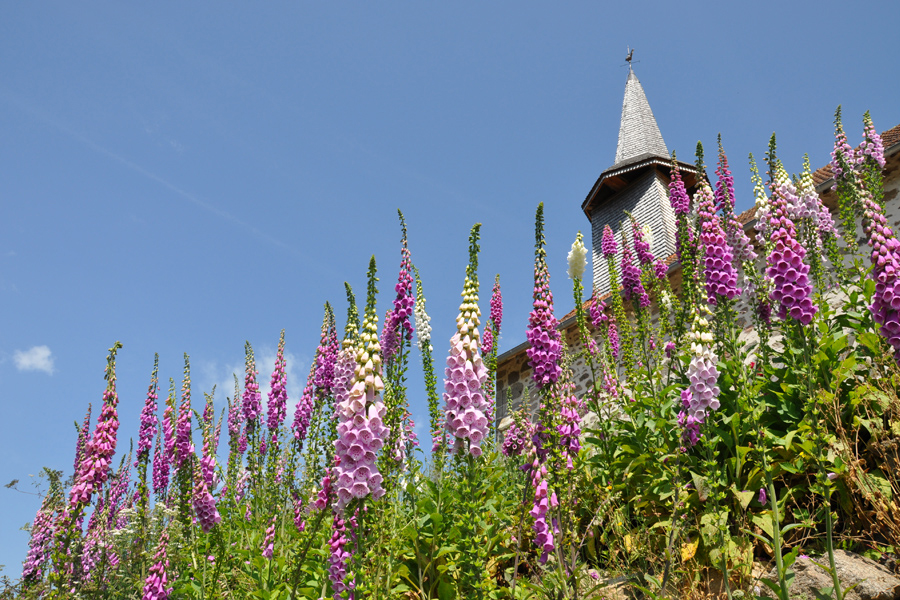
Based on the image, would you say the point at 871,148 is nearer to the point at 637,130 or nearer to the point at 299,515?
the point at 299,515

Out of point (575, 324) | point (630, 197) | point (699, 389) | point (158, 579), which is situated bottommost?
point (158, 579)

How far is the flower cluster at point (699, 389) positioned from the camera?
3.73 meters

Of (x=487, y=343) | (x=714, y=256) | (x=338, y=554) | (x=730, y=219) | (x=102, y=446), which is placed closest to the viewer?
(x=338, y=554)

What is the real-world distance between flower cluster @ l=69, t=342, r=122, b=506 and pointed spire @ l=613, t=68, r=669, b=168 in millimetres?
19056

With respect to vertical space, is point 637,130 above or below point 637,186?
above

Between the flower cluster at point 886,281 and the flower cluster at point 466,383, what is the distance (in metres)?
3.09

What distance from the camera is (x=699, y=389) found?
147 inches

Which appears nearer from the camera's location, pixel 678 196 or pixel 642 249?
pixel 678 196

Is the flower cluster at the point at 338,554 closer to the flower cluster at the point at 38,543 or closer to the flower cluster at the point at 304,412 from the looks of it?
the flower cluster at the point at 304,412

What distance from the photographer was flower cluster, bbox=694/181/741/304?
4520 mm

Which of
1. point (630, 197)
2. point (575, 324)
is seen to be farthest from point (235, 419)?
point (630, 197)

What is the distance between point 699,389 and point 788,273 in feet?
3.94

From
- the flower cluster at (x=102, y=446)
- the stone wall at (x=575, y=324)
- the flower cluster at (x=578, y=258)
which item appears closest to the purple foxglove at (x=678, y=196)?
the flower cluster at (x=578, y=258)

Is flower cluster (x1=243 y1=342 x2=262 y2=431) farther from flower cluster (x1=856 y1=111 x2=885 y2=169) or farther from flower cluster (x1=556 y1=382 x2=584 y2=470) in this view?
flower cluster (x1=856 y1=111 x2=885 y2=169)
